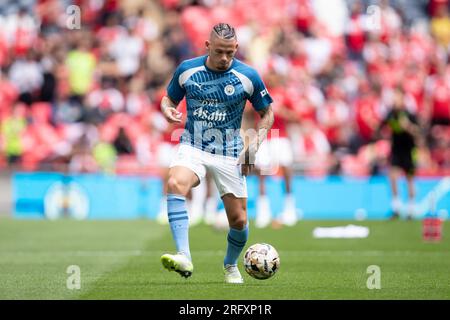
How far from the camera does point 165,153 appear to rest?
23062 mm

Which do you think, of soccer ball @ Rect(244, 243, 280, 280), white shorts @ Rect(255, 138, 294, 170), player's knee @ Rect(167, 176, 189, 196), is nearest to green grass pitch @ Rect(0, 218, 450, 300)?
soccer ball @ Rect(244, 243, 280, 280)

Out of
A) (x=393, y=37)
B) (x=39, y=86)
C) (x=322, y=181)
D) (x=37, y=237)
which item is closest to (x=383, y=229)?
(x=322, y=181)

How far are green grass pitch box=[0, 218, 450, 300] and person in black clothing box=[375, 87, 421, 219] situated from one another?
1.34 m

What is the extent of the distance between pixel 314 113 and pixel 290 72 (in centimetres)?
123

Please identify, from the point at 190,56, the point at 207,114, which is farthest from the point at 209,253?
the point at 190,56

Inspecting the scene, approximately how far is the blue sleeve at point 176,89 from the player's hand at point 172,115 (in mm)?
278

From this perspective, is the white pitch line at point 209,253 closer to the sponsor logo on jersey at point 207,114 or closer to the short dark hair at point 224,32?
the sponsor logo on jersey at point 207,114

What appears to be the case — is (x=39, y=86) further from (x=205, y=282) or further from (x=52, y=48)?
(x=205, y=282)

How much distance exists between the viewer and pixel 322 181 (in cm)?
2317

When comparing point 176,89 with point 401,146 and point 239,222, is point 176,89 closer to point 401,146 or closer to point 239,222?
point 239,222

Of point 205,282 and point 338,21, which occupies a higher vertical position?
point 338,21

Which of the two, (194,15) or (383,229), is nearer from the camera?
(383,229)

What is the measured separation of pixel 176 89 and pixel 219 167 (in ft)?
2.98

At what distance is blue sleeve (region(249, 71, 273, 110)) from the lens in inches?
412
